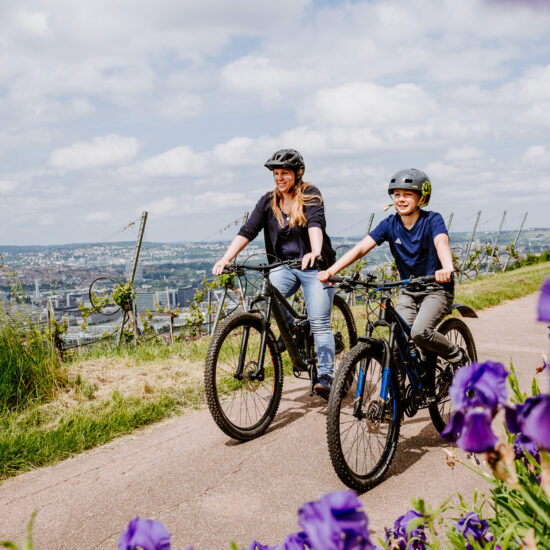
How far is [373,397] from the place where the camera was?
3.86 m

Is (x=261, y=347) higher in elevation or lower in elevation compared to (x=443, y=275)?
lower

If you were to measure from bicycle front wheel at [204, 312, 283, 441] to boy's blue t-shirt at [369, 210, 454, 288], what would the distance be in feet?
3.92

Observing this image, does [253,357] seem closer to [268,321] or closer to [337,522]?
[268,321]

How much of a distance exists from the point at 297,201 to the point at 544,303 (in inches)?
173

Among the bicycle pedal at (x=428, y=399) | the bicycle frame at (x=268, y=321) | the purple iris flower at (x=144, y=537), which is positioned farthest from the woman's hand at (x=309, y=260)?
the purple iris flower at (x=144, y=537)

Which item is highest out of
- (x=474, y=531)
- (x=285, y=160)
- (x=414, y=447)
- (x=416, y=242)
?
(x=285, y=160)

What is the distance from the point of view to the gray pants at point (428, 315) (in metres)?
Result: 4.00

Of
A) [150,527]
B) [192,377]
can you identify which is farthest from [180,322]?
[150,527]

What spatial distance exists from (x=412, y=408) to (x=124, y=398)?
A: 2528mm

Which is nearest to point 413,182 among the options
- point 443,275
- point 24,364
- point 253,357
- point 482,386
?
point 443,275

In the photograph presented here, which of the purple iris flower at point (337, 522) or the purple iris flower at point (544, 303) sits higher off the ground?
the purple iris flower at point (544, 303)

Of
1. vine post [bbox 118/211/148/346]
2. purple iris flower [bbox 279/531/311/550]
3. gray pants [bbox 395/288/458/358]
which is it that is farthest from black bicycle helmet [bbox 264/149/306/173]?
vine post [bbox 118/211/148/346]

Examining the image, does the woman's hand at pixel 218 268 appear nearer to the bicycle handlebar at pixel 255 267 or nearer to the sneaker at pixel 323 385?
the bicycle handlebar at pixel 255 267

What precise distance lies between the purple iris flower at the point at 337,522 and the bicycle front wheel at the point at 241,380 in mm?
3337
